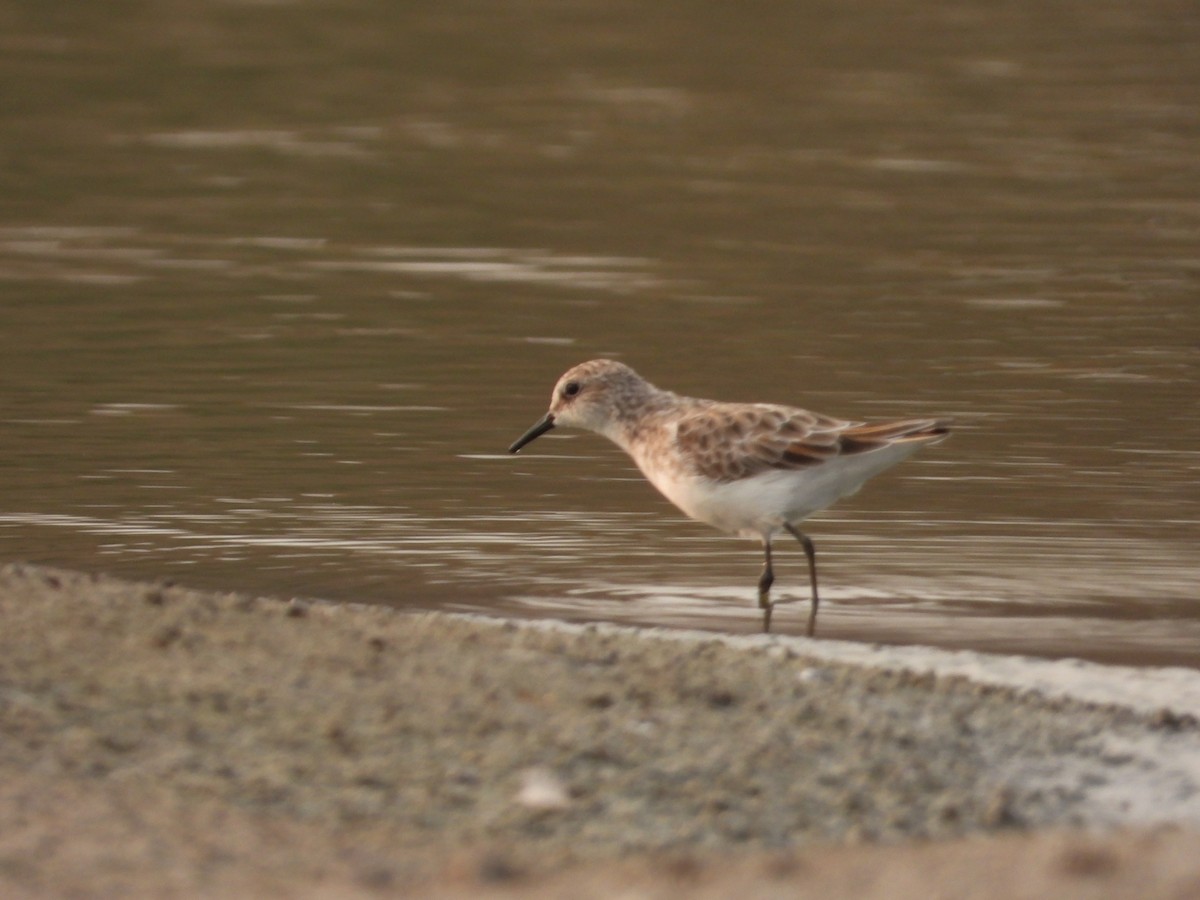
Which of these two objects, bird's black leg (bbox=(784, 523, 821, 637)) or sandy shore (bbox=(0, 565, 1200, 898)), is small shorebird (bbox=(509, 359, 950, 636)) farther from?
sandy shore (bbox=(0, 565, 1200, 898))

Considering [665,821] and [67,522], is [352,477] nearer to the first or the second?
[67,522]

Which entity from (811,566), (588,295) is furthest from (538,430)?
(588,295)

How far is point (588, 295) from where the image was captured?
46.0 feet

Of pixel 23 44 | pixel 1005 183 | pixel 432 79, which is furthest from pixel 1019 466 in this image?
pixel 23 44

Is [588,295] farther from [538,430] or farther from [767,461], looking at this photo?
[767,461]

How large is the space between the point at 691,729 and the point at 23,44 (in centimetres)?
1903

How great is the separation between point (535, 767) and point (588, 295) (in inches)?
329

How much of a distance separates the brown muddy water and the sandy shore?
126 centimetres

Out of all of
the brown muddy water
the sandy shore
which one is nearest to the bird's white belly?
the brown muddy water

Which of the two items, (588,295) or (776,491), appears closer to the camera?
(776,491)

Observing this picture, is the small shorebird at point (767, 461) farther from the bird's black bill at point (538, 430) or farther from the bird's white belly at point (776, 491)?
the bird's black bill at point (538, 430)

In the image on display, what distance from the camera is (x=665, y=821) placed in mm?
5531

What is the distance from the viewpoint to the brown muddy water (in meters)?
9.01

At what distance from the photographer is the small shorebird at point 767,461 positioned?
838 centimetres
